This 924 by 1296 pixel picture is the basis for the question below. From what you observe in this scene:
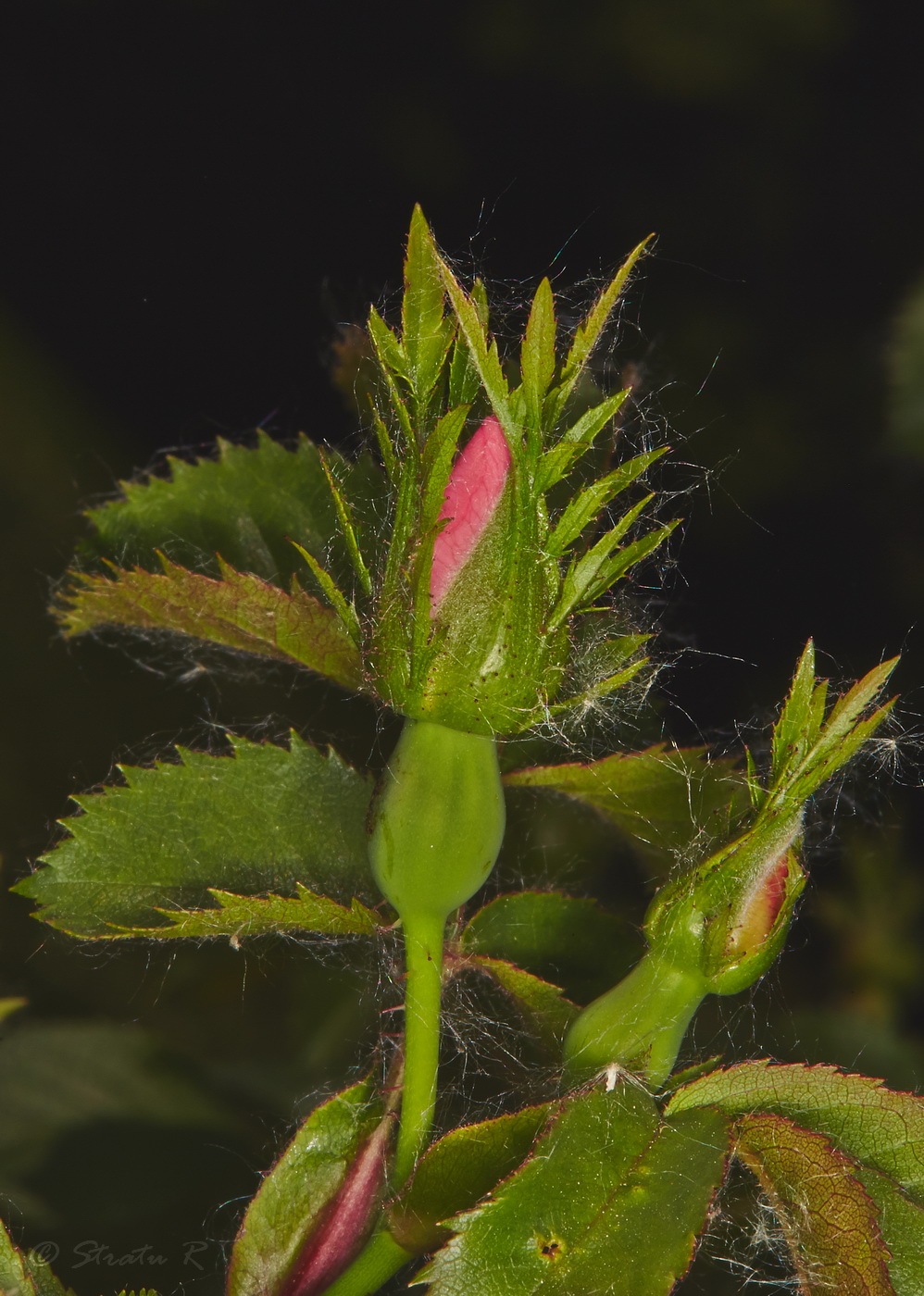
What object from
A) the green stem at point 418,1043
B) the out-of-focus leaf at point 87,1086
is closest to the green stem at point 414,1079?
the green stem at point 418,1043

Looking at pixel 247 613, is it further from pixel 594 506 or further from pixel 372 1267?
pixel 372 1267

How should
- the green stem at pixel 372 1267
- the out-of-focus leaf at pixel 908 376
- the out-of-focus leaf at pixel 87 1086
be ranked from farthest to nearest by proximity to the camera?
1. the out-of-focus leaf at pixel 908 376
2. the out-of-focus leaf at pixel 87 1086
3. the green stem at pixel 372 1267

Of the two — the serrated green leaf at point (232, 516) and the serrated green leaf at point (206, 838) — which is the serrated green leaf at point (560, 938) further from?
the serrated green leaf at point (232, 516)

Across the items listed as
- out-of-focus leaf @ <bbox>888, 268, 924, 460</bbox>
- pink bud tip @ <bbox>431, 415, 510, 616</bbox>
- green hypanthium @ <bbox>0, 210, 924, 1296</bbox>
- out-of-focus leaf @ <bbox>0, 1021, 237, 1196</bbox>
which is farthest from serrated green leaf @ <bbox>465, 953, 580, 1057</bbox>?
out-of-focus leaf @ <bbox>888, 268, 924, 460</bbox>

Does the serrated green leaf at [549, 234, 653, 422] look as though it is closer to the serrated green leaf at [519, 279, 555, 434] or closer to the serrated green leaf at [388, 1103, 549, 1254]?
the serrated green leaf at [519, 279, 555, 434]

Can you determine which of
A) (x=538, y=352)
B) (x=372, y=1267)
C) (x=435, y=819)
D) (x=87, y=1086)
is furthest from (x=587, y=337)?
(x=87, y=1086)

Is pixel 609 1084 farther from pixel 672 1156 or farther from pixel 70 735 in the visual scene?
pixel 70 735

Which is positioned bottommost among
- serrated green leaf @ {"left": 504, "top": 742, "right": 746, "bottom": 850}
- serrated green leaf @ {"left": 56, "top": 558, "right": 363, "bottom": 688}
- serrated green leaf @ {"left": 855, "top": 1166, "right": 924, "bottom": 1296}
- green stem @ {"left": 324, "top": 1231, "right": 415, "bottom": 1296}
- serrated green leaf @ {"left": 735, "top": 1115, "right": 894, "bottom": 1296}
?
serrated green leaf @ {"left": 855, "top": 1166, "right": 924, "bottom": 1296}

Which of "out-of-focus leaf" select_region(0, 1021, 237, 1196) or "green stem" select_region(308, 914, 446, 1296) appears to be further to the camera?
"out-of-focus leaf" select_region(0, 1021, 237, 1196)
